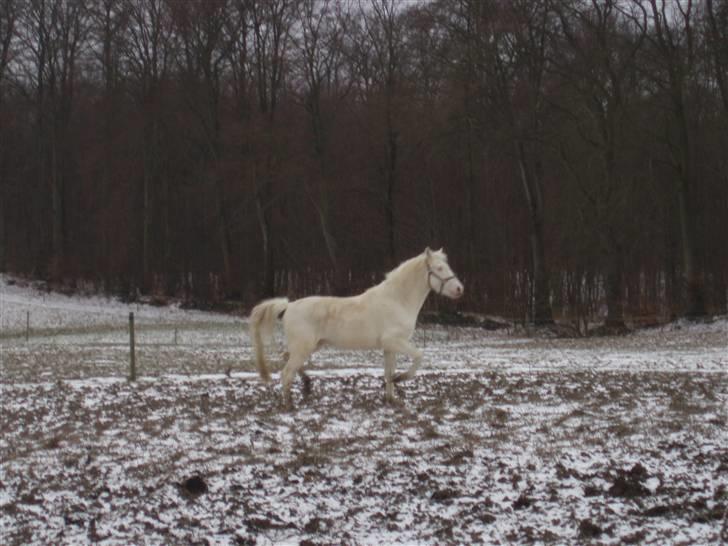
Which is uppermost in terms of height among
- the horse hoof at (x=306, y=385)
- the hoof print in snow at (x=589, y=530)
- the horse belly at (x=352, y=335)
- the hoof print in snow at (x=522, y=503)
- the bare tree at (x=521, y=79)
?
the bare tree at (x=521, y=79)

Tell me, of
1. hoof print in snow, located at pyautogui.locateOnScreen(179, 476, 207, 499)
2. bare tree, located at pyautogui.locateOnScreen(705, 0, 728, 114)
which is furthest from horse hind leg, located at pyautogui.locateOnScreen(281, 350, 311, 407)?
bare tree, located at pyautogui.locateOnScreen(705, 0, 728, 114)

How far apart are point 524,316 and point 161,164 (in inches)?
973

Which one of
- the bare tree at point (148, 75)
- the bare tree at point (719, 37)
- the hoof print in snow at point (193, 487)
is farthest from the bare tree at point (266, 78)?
the hoof print in snow at point (193, 487)

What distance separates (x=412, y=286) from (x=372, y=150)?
41.4 m

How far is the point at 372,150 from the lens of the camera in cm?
5522

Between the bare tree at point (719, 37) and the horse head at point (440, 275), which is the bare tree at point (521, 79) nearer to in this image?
the bare tree at point (719, 37)

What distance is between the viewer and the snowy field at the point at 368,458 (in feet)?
24.6

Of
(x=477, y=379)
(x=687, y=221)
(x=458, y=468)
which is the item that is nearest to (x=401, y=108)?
(x=687, y=221)

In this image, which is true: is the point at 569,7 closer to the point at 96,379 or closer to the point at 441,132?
the point at 441,132

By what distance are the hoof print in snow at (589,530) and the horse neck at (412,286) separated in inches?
282

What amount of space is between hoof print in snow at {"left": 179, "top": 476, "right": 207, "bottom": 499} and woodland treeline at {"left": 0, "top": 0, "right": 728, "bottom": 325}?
32.9 m

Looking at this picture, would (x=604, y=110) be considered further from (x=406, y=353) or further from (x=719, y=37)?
(x=406, y=353)

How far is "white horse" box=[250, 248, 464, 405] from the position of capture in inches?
556

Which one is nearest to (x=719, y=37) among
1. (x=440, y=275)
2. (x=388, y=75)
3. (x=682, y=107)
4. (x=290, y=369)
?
(x=682, y=107)
